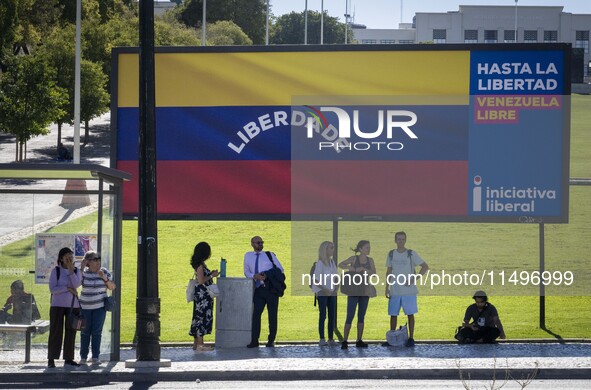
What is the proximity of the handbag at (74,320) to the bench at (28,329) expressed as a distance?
78cm

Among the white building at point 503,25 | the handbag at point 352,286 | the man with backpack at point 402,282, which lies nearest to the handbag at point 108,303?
the handbag at point 352,286

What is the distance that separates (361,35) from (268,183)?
178m

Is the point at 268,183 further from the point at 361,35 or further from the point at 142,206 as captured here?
the point at 361,35

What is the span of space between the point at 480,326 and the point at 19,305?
7.66 m

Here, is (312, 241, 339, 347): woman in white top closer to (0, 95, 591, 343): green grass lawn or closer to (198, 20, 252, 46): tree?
(0, 95, 591, 343): green grass lawn

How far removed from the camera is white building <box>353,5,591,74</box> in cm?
15050

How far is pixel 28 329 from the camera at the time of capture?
17.4m

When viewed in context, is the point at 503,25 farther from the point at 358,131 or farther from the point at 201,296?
the point at 201,296

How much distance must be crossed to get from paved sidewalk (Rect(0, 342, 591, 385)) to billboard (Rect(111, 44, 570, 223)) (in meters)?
2.84

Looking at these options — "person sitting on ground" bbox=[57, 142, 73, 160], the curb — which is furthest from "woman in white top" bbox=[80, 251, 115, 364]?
"person sitting on ground" bbox=[57, 142, 73, 160]

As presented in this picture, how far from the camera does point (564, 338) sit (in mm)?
20047

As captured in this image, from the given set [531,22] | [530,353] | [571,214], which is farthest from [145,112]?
[531,22]

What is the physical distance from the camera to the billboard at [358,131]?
20.1 m

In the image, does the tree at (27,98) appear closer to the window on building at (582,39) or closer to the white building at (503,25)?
the white building at (503,25)
